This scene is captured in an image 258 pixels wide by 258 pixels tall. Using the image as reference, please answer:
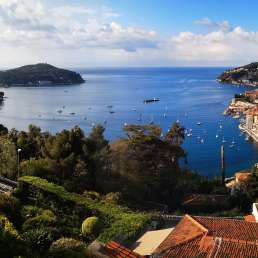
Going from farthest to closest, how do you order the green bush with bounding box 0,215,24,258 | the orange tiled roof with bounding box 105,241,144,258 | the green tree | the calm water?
1. the calm water
2. the green tree
3. the orange tiled roof with bounding box 105,241,144,258
4. the green bush with bounding box 0,215,24,258

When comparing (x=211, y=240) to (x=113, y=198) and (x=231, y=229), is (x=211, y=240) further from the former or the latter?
(x=113, y=198)

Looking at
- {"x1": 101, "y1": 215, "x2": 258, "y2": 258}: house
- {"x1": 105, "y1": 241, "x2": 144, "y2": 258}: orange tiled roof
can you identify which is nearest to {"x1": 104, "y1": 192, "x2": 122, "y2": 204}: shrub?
{"x1": 101, "y1": 215, "x2": 258, "y2": 258}: house

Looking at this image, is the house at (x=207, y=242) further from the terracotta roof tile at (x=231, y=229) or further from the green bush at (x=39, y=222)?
the green bush at (x=39, y=222)

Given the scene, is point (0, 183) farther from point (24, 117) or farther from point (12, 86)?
point (12, 86)

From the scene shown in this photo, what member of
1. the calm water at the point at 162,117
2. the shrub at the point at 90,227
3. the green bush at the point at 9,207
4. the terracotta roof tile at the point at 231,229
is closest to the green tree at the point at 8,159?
the green bush at the point at 9,207

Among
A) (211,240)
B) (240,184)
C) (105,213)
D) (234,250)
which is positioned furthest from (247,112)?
(234,250)

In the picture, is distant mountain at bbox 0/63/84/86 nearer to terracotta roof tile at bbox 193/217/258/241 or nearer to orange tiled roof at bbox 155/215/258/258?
terracotta roof tile at bbox 193/217/258/241

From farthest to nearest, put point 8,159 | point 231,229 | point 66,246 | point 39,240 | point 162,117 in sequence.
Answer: point 162,117 → point 8,159 → point 231,229 → point 39,240 → point 66,246
